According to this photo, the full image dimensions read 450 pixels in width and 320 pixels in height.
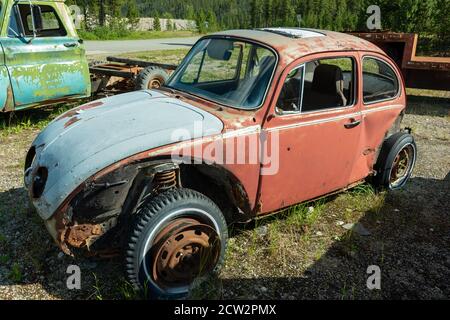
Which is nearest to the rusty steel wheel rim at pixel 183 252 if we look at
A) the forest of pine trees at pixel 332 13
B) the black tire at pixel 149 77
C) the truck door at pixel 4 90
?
the truck door at pixel 4 90

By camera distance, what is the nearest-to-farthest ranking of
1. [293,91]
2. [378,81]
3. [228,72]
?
[293,91] → [228,72] → [378,81]

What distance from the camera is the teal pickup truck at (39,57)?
19.7 ft

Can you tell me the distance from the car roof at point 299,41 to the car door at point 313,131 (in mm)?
92

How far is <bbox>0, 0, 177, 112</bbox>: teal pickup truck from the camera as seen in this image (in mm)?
6008

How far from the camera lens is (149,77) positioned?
303 inches

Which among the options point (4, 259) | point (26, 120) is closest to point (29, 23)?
point (26, 120)

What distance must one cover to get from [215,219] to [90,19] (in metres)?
44.1

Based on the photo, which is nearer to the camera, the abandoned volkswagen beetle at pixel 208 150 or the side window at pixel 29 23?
the abandoned volkswagen beetle at pixel 208 150

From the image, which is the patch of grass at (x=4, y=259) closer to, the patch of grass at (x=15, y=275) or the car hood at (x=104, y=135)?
the patch of grass at (x=15, y=275)

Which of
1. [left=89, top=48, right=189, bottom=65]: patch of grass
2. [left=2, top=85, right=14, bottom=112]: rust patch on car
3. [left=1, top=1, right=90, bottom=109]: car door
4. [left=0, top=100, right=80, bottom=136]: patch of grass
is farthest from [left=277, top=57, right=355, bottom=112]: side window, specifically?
[left=89, top=48, right=189, bottom=65]: patch of grass

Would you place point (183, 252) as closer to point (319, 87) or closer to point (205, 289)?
point (205, 289)

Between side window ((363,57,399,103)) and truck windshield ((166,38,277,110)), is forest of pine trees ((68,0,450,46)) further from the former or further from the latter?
truck windshield ((166,38,277,110))

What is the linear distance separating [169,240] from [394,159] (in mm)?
3032
